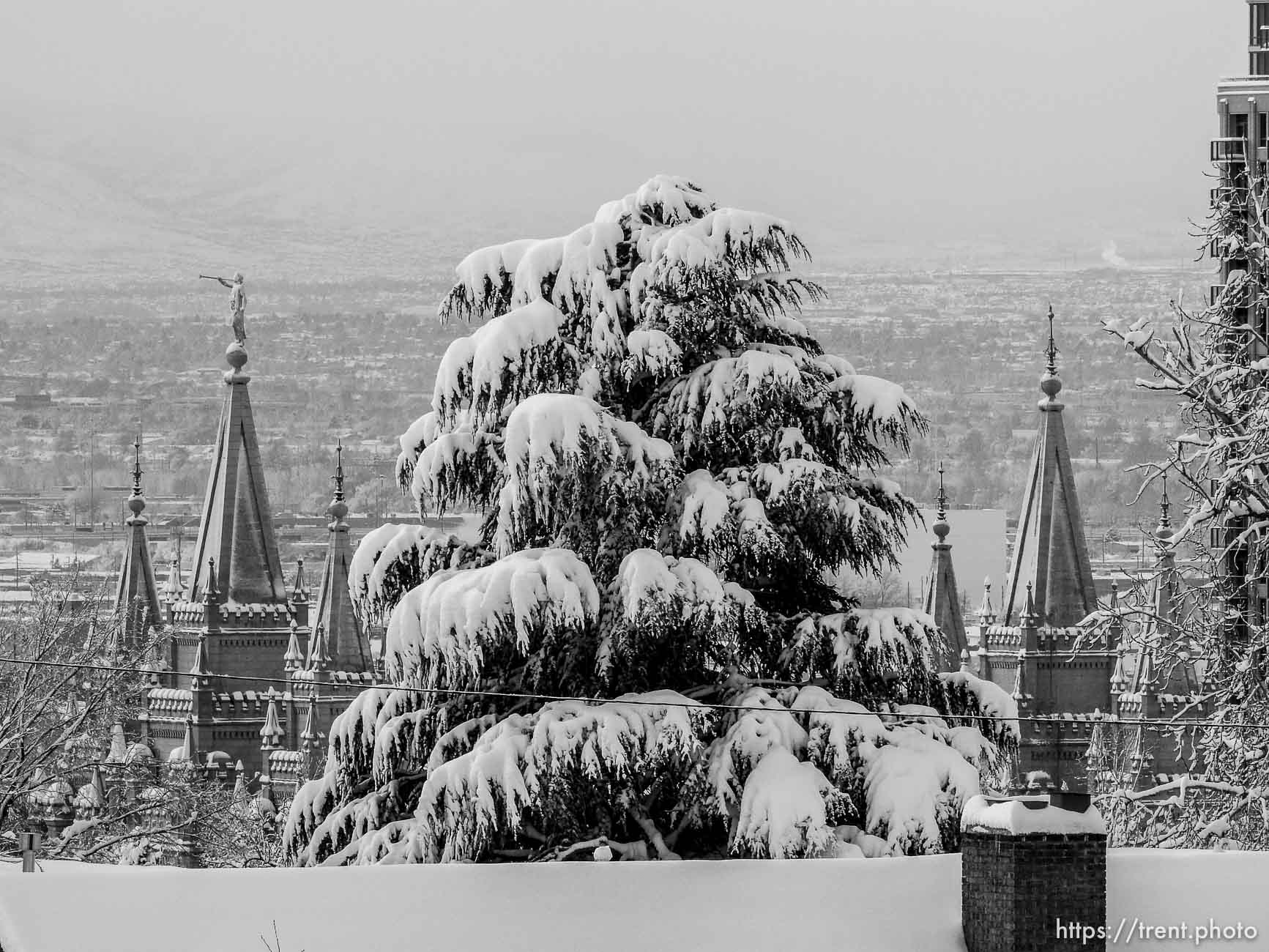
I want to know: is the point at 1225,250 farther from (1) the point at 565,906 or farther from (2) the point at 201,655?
(2) the point at 201,655

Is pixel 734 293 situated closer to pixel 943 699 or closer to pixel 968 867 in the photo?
pixel 943 699

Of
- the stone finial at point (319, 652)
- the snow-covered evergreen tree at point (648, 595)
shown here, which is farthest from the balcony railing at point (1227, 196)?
the stone finial at point (319, 652)

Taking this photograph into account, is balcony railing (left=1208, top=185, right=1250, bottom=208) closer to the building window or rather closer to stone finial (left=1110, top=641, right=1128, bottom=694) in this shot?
the building window

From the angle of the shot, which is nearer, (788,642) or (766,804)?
(766,804)

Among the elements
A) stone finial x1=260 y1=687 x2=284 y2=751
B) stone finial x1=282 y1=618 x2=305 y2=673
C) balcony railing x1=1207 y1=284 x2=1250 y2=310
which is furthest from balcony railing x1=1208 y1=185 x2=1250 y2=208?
stone finial x1=282 y1=618 x2=305 y2=673

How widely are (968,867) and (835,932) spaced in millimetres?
1038

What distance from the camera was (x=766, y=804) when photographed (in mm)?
23859

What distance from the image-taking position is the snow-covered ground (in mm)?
18016

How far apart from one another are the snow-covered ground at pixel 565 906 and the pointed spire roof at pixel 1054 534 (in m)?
65.9

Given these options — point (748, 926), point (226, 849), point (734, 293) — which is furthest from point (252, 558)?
point (748, 926)

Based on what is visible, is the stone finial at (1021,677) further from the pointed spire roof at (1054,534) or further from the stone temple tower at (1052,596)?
the pointed spire roof at (1054,534)

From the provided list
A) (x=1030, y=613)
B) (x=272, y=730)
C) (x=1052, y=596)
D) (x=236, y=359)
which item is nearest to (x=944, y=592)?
(x=1030, y=613)

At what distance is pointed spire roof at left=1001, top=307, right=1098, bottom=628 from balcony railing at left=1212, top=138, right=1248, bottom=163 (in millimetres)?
36278

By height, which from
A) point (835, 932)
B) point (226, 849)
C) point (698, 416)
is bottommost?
point (226, 849)
